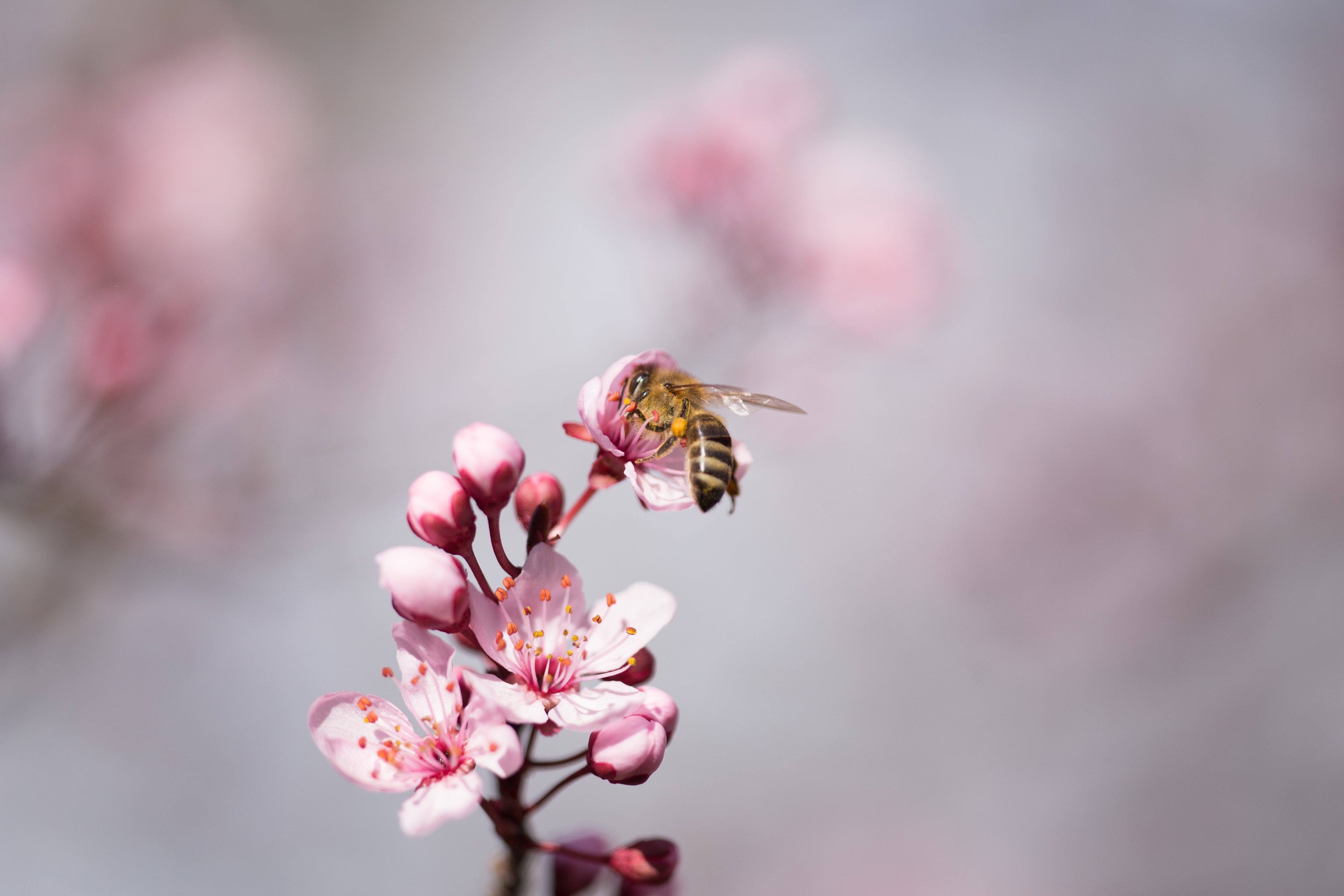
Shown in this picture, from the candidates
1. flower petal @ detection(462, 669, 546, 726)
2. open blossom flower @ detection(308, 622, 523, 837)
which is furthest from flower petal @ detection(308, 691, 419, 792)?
flower petal @ detection(462, 669, 546, 726)

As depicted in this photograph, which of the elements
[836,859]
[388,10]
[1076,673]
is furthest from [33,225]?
[1076,673]

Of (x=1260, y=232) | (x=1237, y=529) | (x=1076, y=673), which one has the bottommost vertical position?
(x=1076, y=673)

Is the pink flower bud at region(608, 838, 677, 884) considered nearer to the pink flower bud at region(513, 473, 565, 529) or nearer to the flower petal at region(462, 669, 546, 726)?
the flower petal at region(462, 669, 546, 726)

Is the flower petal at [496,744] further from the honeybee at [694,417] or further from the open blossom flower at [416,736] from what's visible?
the honeybee at [694,417]

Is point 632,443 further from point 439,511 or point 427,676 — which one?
point 427,676

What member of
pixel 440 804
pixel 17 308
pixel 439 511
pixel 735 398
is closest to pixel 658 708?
pixel 440 804

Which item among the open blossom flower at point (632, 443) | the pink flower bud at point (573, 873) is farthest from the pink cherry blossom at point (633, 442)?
the pink flower bud at point (573, 873)

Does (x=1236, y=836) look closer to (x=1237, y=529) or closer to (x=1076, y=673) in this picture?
(x=1076, y=673)
